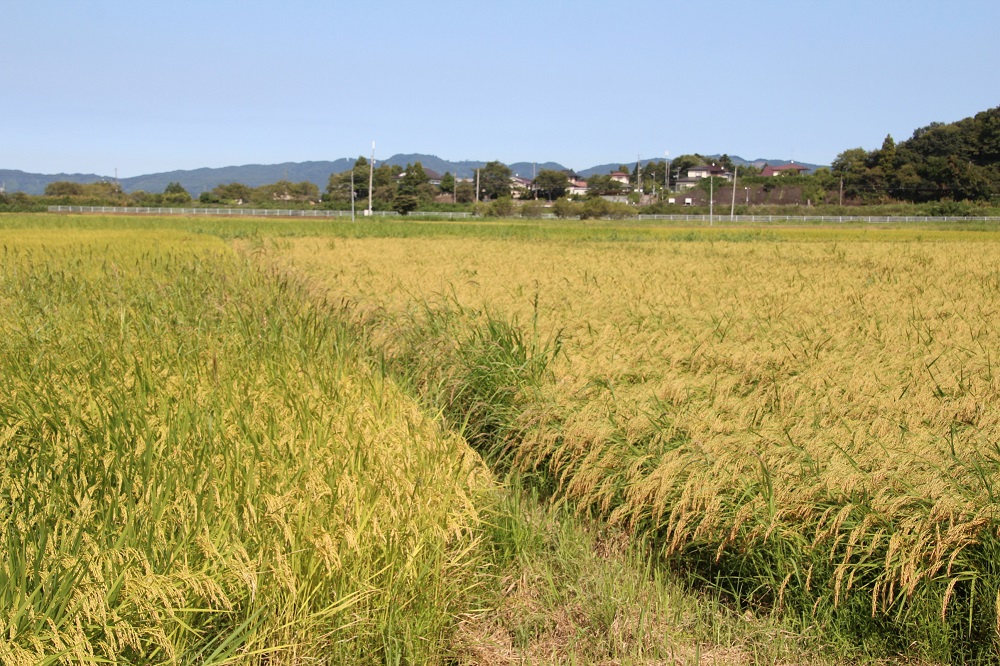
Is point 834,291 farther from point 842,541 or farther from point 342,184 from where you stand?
point 342,184

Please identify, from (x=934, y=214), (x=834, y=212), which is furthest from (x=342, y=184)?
(x=934, y=214)

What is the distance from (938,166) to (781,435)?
70483 mm

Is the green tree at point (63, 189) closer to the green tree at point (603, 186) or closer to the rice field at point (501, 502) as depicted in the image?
the green tree at point (603, 186)

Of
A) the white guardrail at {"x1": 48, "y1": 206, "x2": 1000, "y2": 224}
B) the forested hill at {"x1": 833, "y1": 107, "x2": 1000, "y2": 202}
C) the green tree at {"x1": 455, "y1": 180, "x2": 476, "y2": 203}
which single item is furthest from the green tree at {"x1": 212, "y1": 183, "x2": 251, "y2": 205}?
the forested hill at {"x1": 833, "y1": 107, "x2": 1000, "y2": 202}

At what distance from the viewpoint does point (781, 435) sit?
304 cm

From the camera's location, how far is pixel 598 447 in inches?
130

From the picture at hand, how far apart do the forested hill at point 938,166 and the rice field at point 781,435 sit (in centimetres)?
6543

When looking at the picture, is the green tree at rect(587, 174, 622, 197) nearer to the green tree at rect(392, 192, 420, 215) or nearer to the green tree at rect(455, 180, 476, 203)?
the green tree at rect(455, 180, 476, 203)

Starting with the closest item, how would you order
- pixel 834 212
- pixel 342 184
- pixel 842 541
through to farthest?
pixel 842 541
pixel 834 212
pixel 342 184

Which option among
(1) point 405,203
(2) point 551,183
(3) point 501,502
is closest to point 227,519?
(3) point 501,502

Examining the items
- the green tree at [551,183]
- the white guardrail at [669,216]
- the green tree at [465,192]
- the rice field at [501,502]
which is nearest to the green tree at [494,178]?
the green tree at [551,183]

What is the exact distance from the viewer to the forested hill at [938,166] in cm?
6244

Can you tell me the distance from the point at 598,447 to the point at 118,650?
1.88m

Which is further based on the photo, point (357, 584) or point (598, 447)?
point (598, 447)
